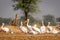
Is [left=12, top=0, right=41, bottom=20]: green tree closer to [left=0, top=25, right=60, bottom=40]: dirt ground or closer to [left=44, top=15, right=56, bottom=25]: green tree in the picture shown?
[left=44, top=15, right=56, bottom=25]: green tree

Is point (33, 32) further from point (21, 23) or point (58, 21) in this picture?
point (58, 21)

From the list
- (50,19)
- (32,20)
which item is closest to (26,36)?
(32,20)

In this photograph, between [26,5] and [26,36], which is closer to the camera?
[26,36]

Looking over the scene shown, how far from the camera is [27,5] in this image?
8.23 m

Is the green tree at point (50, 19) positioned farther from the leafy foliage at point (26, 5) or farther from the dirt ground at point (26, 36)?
the dirt ground at point (26, 36)

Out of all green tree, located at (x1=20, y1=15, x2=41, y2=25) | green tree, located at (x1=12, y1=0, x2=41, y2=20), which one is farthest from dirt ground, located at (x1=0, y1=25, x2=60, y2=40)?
green tree, located at (x1=12, y1=0, x2=41, y2=20)

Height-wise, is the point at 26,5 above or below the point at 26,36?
above

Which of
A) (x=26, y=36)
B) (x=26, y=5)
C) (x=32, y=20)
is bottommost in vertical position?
(x=26, y=36)

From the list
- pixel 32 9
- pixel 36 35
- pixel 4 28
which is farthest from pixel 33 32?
pixel 32 9

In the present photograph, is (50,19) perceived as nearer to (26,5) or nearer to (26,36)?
(26,5)

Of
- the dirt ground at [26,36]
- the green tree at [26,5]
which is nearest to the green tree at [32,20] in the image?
the green tree at [26,5]

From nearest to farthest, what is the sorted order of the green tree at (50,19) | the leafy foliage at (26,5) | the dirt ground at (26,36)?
the dirt ground at (26,36)
the green tree at (50,19)
the leafy foliage at (26,5)

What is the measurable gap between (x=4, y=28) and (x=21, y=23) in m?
0.45

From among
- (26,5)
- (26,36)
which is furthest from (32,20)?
A: (26,36)
